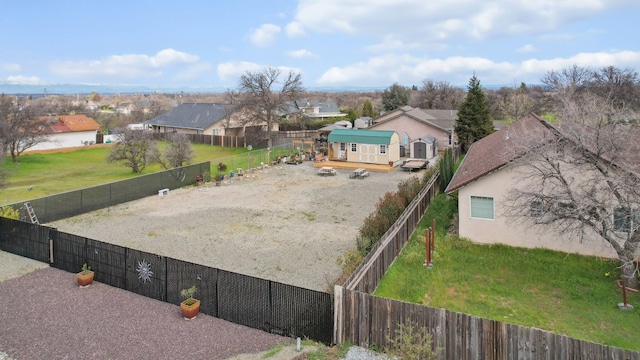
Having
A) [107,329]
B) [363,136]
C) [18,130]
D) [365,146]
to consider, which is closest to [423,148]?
[365,146]

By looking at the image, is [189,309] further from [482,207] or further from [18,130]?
[18,130]

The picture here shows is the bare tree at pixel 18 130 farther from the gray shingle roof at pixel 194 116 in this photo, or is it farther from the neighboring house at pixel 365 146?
the neighboring house at pixel 365 146

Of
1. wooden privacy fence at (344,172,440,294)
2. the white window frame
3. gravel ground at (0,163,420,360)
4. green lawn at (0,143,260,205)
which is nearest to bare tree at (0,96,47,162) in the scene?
green lawn at (0,143,260,205)

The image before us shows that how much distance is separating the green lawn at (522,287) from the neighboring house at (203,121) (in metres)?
40.2

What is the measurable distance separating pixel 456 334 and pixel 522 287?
5.73 metres

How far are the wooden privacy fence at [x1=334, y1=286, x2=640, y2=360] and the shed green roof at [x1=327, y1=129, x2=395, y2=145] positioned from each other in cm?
2965

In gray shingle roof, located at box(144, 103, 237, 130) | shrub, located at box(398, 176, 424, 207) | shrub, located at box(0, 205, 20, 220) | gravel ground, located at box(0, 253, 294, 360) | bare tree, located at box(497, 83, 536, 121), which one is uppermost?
bare tree, located at box(497, 83, 536, 121)

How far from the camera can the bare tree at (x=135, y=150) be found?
1329 inches

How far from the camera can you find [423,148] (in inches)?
1631

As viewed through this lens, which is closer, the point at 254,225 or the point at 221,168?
the point at 254,225

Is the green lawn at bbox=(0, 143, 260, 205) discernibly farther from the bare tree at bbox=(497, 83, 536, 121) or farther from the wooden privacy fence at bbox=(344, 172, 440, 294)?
the bare tree at bbox=(497, 83, 536, 121)

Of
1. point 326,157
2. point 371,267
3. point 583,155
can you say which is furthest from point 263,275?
point 326,157

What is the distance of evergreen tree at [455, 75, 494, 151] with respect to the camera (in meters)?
42.7

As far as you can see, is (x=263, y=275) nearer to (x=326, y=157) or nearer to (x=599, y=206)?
(x=599, y=206)
